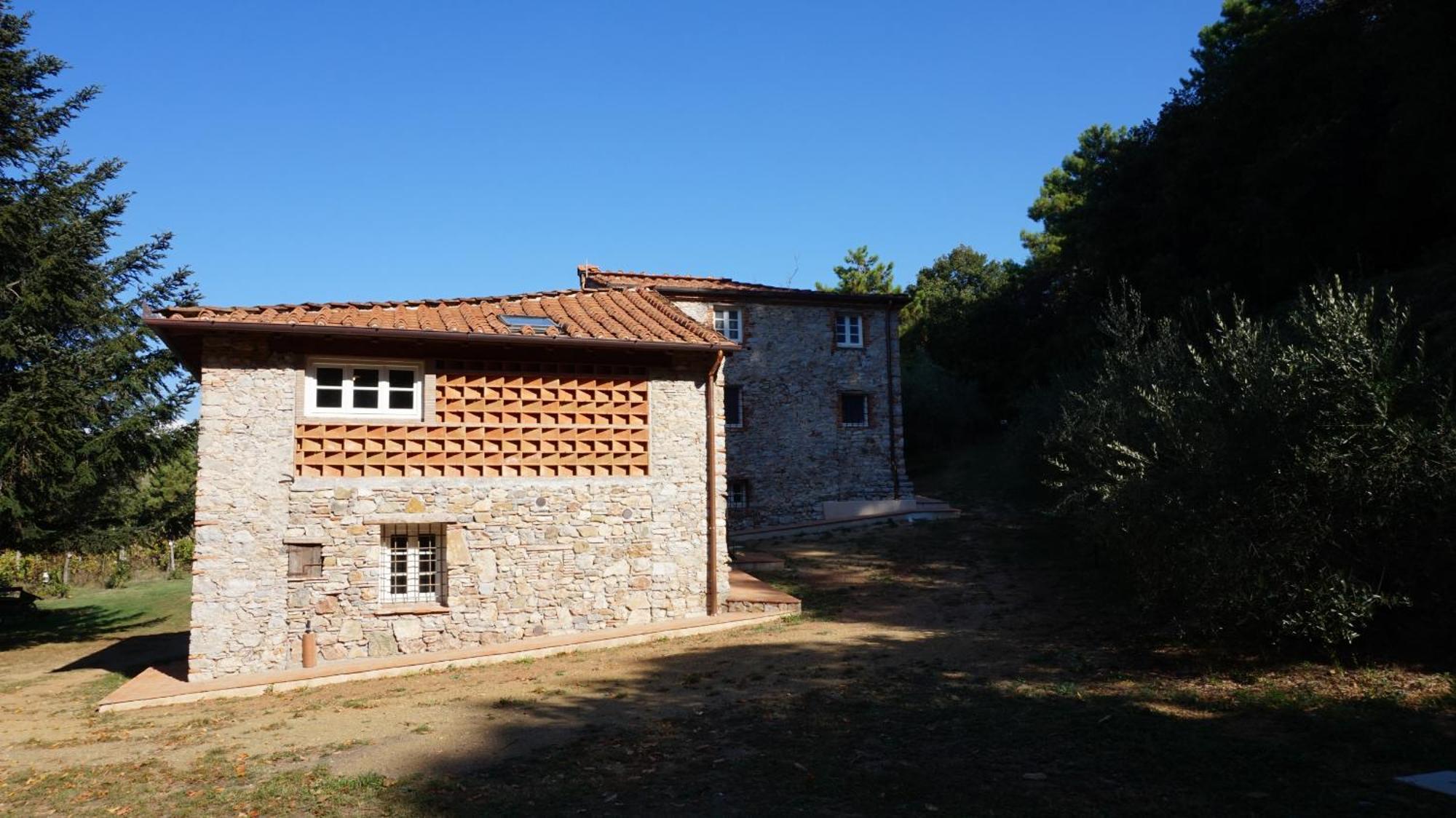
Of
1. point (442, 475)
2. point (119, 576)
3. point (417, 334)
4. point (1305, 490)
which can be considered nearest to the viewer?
point (1305, 490)

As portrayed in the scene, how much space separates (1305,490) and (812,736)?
517cm

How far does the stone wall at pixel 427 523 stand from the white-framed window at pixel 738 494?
29.4 feet

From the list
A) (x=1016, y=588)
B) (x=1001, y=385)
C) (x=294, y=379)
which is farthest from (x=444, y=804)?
(x=1001, y=385)

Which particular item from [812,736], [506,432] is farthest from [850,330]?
[812,736]

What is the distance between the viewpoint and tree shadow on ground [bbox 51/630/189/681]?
1230 cm

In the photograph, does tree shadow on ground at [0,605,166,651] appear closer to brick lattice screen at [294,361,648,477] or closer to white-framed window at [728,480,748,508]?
brick lattice screen at [294,361,648,477]

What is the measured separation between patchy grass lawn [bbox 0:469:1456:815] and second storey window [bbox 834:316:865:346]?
12.3 metres

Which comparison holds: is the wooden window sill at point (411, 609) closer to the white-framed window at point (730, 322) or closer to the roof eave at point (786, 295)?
the roof eave at point (786, 295)

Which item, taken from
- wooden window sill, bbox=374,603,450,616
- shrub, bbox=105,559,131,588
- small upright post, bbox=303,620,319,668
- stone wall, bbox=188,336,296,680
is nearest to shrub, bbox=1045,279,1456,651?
wooden window sill, bbox=374,603,450,616

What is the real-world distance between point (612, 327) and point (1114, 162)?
836 inches

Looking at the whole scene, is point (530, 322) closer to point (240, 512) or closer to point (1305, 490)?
point (240, 512)

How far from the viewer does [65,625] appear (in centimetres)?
1822

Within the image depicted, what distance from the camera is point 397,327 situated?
1145 cm

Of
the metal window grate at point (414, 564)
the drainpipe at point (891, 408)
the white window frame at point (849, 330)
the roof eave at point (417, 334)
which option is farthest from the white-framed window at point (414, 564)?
the drainpipe at point (891, 408)
